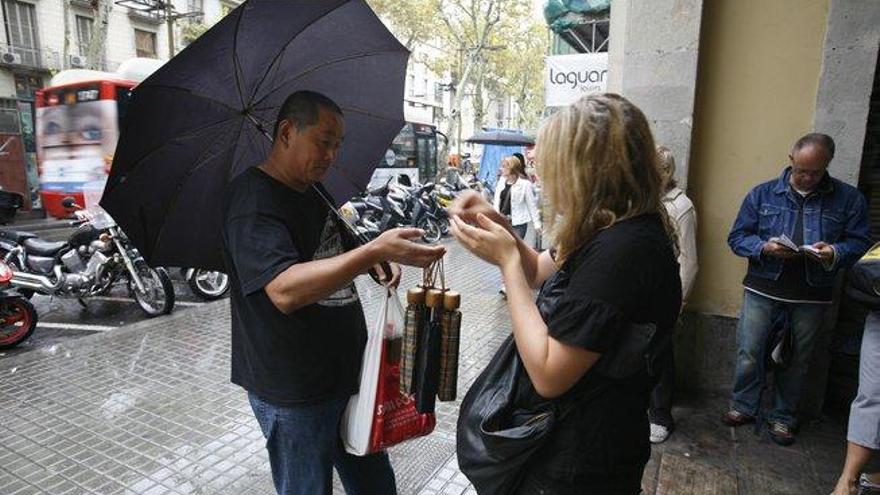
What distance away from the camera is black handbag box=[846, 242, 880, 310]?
258 centimetres

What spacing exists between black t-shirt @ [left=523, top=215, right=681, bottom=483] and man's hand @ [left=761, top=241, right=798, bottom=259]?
2.18 meters

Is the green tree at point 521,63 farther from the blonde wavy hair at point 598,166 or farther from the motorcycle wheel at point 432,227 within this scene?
the blonde wavy hair at point 598,166

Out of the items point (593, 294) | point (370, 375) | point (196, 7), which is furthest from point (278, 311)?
point (196, 7)

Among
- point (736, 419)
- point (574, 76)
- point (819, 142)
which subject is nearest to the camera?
point (819, 142)

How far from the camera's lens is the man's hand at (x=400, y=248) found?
157 centimetres

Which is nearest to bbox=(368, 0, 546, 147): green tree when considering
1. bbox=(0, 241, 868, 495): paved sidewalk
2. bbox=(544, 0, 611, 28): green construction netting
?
bbox=(544, 0, 611, 28): green construction netting

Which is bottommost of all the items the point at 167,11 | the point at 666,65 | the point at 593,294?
the point at 593,294

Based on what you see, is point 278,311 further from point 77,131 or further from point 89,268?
point 77,131

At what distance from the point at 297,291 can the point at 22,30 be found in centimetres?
2744

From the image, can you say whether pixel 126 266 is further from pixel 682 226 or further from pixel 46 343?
pixel 682 226

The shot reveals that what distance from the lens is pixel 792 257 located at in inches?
125

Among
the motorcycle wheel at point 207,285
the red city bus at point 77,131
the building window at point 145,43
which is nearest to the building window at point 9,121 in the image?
the red city bus at point 77,131

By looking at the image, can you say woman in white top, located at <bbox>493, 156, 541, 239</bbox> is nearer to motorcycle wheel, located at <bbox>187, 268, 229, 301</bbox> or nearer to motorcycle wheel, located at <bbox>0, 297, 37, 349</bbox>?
motorcycle wheel, located at <bbox>187, 268, 229, 301</bbox>

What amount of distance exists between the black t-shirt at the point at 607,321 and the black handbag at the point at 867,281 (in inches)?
70.9
